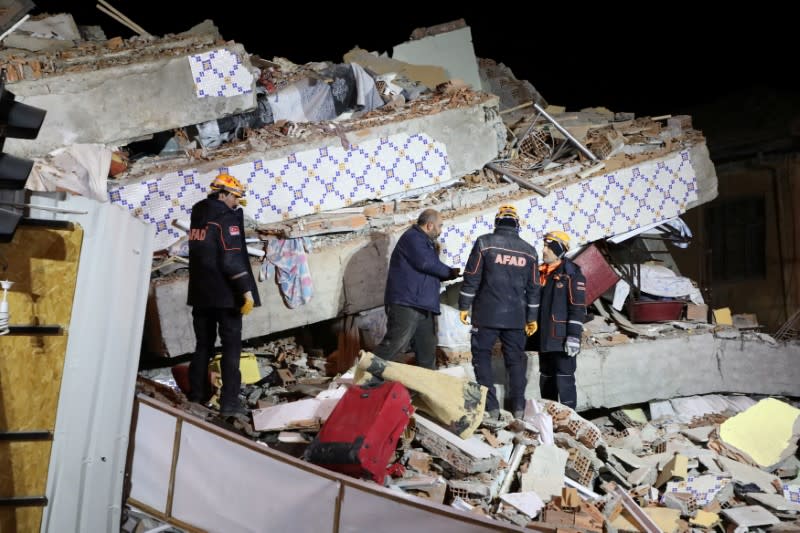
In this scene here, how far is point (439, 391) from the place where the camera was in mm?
6004

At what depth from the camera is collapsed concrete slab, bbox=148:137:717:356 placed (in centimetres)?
820

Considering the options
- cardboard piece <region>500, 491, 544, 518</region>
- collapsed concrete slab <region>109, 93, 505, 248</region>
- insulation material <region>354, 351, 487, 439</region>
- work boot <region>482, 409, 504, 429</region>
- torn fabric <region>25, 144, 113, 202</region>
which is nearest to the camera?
cardboard piece <region>500, 491, 544, 518</region>

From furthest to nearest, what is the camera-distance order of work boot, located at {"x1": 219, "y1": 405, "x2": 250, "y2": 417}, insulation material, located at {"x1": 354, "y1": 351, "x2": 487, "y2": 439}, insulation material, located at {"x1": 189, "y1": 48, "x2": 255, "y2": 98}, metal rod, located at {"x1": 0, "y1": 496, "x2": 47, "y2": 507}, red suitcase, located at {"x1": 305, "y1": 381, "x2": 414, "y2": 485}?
insulation material, located at {"x1": 189, "y1": 48, "x2": 255, "y2": 98} → work boot, located at {"x1": 219, "y1": 405, "x2": 250, "y2": 417} → insulation material, located at {"x1": 354, "y1": 351, "x2": 487, "y2": 439} → red suitcase, located at {"x1": 305, "y1": 381, "x2": 414, "y2": 485} → metal rod, located at {"x1": 0, "y1": 496, "x2": 47, "y2": 507}

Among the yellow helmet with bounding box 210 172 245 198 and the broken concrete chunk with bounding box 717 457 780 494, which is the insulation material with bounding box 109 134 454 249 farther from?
the broken concrete chunk with bounding box 717 457 780 494

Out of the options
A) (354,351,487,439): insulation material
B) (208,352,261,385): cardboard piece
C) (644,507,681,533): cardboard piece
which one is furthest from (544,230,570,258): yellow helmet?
(208,352,261,385): cardboard piece

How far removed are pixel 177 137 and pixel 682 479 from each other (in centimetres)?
718

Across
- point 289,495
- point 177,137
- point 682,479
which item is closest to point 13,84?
point 177,137

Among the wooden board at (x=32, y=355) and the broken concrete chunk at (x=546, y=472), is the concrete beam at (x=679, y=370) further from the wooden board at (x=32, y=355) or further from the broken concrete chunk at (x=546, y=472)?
the wooden board at (x=32, y=355)

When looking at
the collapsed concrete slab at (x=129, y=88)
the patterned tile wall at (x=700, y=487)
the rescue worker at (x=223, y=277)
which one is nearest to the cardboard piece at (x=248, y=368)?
the rescue worker at (x=223, y=277)

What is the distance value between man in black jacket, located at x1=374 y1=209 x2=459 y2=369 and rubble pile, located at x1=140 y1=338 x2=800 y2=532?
0.73 metres

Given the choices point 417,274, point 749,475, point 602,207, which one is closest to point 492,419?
point 417,274

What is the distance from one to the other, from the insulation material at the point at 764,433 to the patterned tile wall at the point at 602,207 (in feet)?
10.2

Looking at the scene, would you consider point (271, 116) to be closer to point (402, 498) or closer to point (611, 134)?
point (611, 134)

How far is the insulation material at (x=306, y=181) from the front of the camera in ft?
28.1
